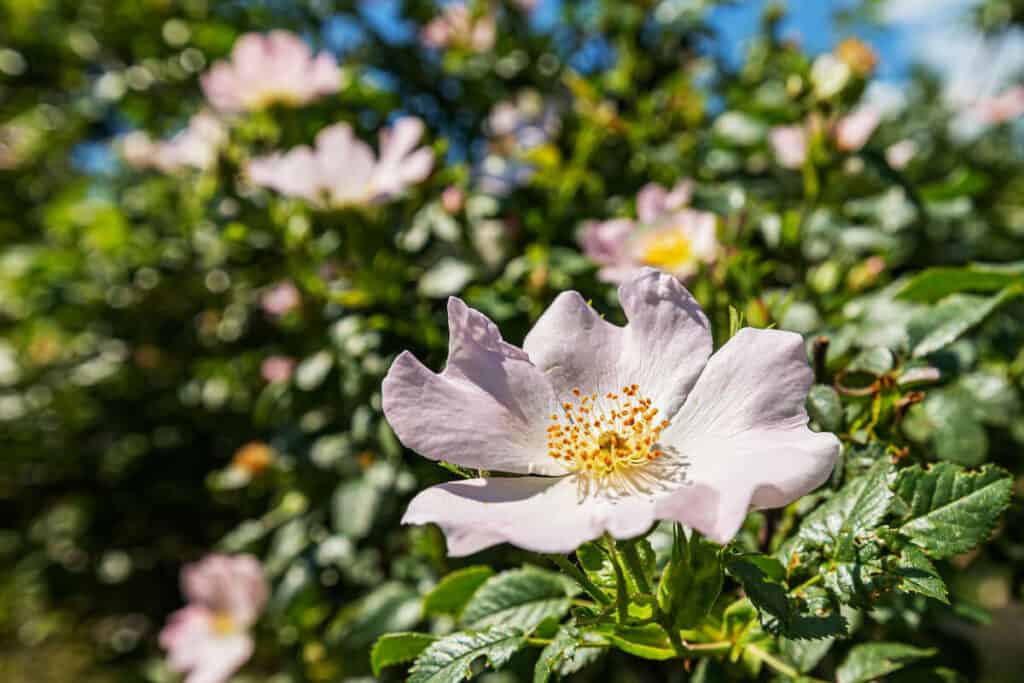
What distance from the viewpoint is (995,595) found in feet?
4.42

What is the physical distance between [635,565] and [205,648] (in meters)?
1.53

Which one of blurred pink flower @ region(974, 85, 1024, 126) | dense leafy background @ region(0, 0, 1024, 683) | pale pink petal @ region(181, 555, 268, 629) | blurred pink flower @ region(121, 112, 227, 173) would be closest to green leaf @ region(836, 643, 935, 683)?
dense leafy background @ region(0, 0, 1024, 683)

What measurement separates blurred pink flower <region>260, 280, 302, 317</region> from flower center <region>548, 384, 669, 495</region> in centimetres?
87

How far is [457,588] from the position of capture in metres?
0.92

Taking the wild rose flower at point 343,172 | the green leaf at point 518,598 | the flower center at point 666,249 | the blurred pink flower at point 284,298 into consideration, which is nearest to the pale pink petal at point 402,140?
the wild rose flower at point 343,172

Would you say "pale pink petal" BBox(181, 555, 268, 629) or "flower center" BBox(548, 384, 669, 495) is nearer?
"flower center" BBox(548, 384, 669, 495)

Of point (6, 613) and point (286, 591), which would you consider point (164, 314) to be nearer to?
point (286, 591)

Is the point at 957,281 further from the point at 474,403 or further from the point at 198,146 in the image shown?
the point at 198,146

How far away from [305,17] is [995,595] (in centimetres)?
219

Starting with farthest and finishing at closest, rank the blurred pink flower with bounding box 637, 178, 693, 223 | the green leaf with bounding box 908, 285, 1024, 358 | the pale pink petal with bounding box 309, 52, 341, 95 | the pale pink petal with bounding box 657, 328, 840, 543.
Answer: the pale pink petal with bounding box 309, 52, 341, 95 < the blurred pink flower with bounding box 637, 178, 693, 223 < the green leaf with bounding box 908, 285, 1024, 358 < the pale pink petal with bounding box 657, 328, 840, 543

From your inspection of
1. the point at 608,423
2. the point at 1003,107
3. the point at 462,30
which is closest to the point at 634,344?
the point at 608,423

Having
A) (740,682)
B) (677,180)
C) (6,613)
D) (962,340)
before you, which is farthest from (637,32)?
(6,613)

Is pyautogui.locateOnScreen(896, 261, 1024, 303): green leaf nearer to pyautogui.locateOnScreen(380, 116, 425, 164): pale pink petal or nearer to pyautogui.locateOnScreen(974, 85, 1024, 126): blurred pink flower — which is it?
pyautogui.locateOnScreen(380, 116, 425, 164): pale pink petal

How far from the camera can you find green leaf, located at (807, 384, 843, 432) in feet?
A: 2.61
